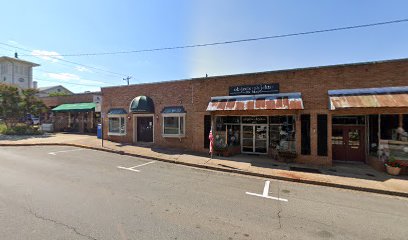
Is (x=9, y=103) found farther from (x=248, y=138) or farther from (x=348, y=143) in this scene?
(x=348, y=143)

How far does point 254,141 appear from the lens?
1347cm

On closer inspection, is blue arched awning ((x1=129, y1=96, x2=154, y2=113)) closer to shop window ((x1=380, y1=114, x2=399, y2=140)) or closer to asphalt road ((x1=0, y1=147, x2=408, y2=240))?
asphalt road ((x1=0, y1=147, x2=408, y2=240))

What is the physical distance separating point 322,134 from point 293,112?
6.20ft

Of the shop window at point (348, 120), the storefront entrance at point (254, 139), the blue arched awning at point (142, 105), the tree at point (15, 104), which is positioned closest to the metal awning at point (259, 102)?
the storefront entrance at point (254, 139)

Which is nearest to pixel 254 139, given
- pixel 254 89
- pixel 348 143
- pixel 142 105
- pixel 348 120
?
pixel 254 89

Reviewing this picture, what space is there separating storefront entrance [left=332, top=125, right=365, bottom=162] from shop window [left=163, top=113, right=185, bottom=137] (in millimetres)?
9620

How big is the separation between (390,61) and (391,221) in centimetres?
A: 840

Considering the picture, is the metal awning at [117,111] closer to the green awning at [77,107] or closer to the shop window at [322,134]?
the green awning at [77,107]

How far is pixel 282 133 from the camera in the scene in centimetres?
1234

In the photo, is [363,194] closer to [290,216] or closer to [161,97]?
[290,216]

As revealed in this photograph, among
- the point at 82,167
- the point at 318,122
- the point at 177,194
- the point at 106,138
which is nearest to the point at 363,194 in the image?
the point at 318,122

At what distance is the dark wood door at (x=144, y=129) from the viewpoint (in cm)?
1639

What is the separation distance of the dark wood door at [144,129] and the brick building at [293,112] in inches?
5.2

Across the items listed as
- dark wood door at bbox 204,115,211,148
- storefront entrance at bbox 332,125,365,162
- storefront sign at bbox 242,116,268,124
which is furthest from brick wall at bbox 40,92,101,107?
storefront entrance at bbox 332,125,365,162
